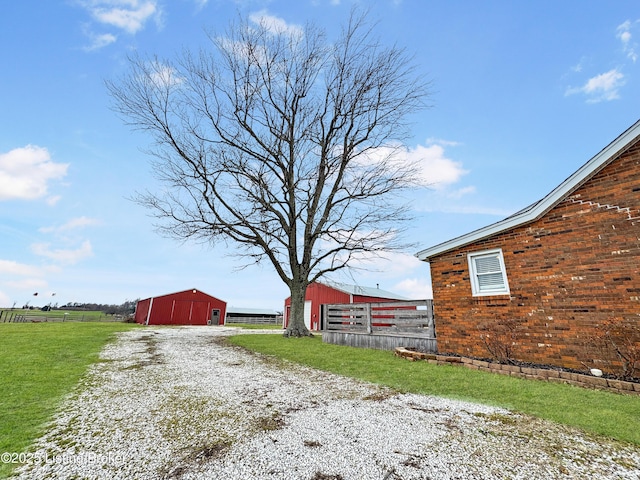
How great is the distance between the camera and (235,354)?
29.5ft

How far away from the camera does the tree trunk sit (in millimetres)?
14344

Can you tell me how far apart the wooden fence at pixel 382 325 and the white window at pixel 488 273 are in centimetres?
166

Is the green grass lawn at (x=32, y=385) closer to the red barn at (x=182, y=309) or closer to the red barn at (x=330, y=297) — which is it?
the red barn at (x=330, y=297)

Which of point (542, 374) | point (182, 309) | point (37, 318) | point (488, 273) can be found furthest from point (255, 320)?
point (542, 374)

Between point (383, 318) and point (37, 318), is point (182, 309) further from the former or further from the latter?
point (383, 318)

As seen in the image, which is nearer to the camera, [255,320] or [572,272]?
[572,272]

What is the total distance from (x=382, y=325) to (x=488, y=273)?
4.30m

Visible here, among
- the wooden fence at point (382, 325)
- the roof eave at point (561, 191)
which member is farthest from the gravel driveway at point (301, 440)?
the roof eave at point (561, 191)

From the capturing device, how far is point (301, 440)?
299 centimetres

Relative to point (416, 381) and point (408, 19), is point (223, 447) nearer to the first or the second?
point (416, 381)

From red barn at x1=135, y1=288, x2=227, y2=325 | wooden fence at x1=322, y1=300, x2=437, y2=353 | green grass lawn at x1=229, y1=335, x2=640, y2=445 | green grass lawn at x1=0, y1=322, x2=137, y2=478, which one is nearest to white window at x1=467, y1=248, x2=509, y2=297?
wooden fence at x1=322, y1=300, x2=437, y2=353

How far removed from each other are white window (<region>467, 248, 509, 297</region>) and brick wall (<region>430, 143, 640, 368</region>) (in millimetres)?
178

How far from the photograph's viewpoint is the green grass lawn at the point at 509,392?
3531mm

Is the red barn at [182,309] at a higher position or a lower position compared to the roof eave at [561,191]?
lower
